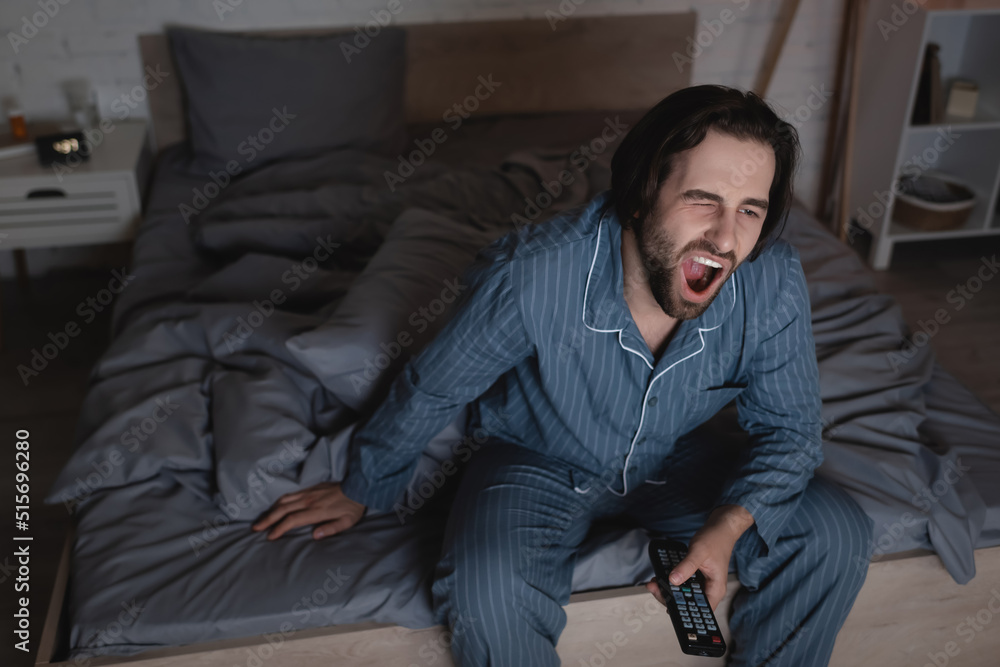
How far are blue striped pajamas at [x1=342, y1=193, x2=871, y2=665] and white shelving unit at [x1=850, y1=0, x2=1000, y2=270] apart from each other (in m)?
1.70

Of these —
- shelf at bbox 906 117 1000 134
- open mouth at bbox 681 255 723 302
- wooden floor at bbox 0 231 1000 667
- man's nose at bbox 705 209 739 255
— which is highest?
man's nose at bbox 705 209 739 255

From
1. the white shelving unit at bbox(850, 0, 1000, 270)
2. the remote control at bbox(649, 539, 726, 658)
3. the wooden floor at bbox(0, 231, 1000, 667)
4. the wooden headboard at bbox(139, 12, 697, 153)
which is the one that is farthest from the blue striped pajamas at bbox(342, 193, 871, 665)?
the white shelving unit at bbox(850, 0, 1000, 270)

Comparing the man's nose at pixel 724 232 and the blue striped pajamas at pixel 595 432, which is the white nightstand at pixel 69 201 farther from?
the man's nose at pixel 724 232

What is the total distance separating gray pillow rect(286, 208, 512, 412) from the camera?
1447 mm

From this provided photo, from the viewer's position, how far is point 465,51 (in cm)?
272

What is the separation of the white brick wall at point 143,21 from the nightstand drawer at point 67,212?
1.51 feet

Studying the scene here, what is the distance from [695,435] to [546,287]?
425mm

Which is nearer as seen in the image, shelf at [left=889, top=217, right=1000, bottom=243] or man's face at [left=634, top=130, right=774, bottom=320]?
man's face at [left=634, top=130, right=774, bottom=320]

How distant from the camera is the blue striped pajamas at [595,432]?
123 centimetres

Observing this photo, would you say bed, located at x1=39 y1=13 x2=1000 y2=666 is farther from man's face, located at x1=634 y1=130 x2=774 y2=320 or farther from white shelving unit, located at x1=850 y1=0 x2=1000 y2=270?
white shelving unit, located at x1=850 y1=0 x2=1000 y2=270

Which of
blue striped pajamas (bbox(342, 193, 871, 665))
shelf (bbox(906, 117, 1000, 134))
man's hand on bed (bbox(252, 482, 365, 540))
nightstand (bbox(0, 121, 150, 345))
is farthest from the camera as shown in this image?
shelf (bbox(906, 117, 1000, 134))

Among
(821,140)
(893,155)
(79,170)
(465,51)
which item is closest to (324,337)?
(79,170)

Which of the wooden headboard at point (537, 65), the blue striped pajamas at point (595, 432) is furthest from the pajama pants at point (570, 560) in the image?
the wooden headboard at point (537, 65)

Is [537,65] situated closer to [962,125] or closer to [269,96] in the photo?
[269,96]
